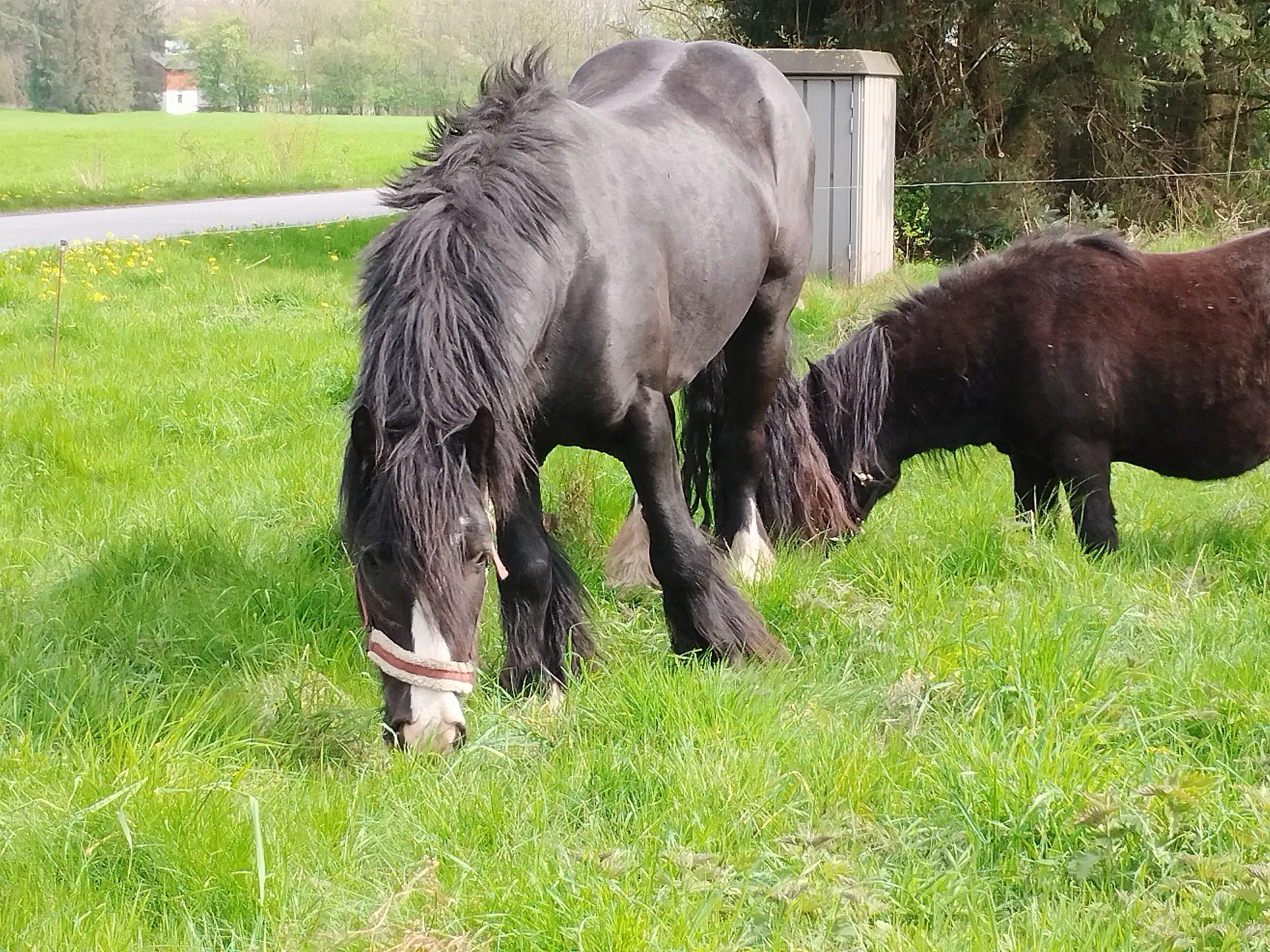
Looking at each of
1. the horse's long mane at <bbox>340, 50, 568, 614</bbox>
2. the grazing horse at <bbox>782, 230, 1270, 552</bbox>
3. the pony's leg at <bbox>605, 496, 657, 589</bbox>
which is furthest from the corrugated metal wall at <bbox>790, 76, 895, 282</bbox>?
the horse's long mane at <bbox>340, 50, 568, 614</bbox>

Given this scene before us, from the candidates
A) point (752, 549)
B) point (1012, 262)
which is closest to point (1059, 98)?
point (1012, 262)

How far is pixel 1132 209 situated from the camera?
13141mm

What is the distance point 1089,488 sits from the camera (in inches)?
182

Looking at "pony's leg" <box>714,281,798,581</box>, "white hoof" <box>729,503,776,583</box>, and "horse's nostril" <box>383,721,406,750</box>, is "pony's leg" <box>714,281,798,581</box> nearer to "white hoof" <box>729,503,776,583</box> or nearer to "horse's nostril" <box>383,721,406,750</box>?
"white hoof" <box>729,503,776,583</box>

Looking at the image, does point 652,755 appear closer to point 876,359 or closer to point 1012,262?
point 876,359

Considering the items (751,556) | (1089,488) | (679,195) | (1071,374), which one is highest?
(679,195)

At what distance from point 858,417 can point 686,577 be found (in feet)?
5.62

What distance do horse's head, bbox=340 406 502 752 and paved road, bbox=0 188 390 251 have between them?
1157 centimetres

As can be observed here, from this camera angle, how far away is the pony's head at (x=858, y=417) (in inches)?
198

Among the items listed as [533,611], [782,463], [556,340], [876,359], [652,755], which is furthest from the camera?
[876,359]

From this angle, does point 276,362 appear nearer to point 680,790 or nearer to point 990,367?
point 990,367

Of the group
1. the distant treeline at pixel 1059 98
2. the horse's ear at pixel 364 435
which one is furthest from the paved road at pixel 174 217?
the horse's ear at pixel 364 435

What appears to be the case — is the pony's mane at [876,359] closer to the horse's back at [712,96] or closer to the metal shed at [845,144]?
the horse's back at [712,96]

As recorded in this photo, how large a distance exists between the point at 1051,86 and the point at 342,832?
11.5m
